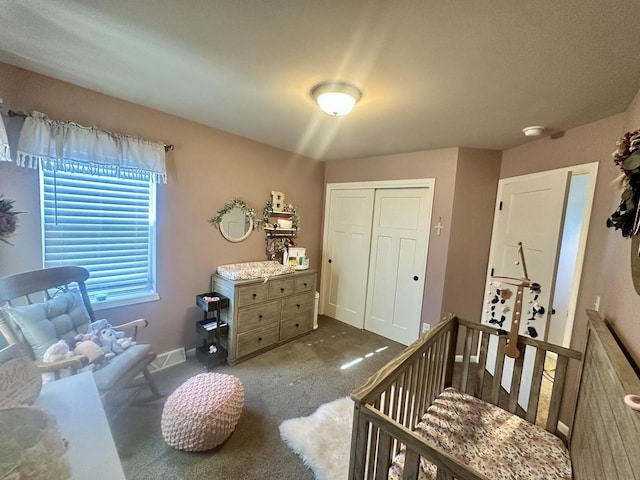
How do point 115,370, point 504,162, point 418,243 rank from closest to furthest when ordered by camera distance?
point 115,370, point 504,162, point 418,243

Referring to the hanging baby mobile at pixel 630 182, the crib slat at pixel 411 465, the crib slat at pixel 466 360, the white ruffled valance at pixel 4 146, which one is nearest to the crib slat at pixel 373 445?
the crib slat at pixel 411 465

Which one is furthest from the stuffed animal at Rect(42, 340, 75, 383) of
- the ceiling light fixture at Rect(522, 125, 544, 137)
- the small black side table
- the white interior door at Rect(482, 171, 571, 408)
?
the ceiling light fixture at Rect(522, 125, 544, 137)

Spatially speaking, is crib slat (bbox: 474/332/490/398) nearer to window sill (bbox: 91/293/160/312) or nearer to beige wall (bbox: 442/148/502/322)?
beige wall (bbox: 442/148/502/322)

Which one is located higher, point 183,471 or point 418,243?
point 418,243

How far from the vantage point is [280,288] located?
2.98 meters

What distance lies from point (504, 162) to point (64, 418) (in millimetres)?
3669

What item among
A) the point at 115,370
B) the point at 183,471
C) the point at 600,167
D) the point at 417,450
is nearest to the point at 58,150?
the point at 115,370

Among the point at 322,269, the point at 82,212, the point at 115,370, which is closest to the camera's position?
the point at 115,370

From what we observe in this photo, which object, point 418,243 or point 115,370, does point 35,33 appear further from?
point 418,243

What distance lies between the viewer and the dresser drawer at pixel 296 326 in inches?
121

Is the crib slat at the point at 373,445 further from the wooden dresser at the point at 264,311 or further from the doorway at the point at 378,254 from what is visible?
the doorway at the point at 378,254

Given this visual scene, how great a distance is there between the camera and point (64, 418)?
2.89 feet

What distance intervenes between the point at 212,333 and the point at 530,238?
9.90 feet

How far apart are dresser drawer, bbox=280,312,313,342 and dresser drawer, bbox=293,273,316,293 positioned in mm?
313
